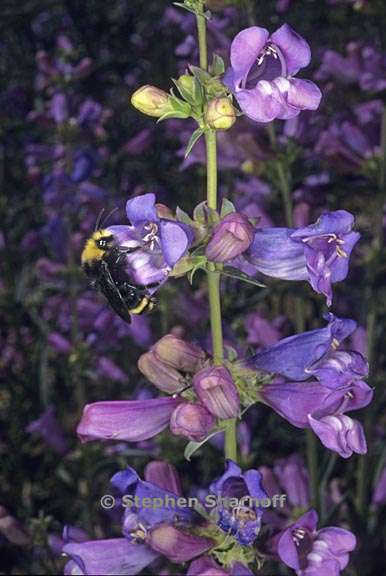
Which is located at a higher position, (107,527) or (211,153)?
(211,153)

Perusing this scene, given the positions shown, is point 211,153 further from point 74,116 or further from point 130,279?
point 74,116

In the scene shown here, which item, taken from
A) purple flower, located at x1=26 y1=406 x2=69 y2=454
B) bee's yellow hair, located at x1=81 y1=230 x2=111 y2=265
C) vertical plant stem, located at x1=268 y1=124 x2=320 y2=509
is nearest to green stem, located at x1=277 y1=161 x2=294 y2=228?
vertical plant stem, located at x1=268 y1=124 x2=320 y2=509

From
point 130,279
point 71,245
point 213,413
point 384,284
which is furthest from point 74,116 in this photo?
point 213,413

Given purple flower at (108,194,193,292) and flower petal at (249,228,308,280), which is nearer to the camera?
purple flower at (108,194,193,292)

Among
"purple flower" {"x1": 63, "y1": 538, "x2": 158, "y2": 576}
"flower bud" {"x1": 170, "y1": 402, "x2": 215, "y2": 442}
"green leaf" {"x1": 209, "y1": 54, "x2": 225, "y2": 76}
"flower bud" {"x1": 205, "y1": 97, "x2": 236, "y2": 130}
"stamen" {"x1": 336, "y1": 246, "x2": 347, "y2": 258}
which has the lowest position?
"purple flower" {"x1": 63, "y1": 538, "x2": 158, "y2": 576}

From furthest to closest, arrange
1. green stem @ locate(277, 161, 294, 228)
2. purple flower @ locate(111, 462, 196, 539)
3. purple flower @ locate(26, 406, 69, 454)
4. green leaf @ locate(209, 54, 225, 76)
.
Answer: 1. purple flower @ locate(26, 406, 69, 454)
2. green stem @ locate(277, 161, 294, 228)
3. purple flower @ locate(111, 462, 196, 539)
4. green leaf @ locate(209, 54, 225, 76)

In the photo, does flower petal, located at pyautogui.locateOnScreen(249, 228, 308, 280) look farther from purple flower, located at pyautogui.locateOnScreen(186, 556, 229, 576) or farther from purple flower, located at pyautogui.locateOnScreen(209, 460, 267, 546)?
purple flower, located at pyautogui.locateOnScreen(186, 556, 229, 576)

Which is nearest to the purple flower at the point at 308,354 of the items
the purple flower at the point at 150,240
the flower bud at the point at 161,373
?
the flower bud at the point at 161,373

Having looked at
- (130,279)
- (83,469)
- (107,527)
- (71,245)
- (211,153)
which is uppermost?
(211,153)
